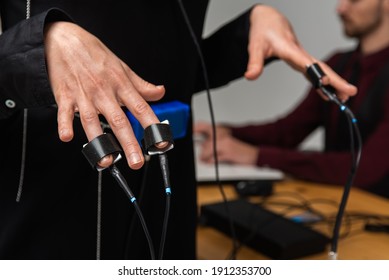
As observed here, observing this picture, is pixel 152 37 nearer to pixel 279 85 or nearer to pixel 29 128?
pixel 29 128

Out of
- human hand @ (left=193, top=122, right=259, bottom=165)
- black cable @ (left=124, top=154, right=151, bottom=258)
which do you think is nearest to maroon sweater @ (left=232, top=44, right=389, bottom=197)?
human hand @ (left=193, top=122, right=259, bottom=165)

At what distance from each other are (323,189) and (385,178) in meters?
0.62

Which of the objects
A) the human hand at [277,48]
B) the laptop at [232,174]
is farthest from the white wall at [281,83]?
the human hand at [277,48]

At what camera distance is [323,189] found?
4.32 feet

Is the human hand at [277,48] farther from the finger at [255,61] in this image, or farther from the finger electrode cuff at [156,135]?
the finger electrode cuff at [156,135]

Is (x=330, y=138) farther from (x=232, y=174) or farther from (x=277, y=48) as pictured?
(x=277, y=48)

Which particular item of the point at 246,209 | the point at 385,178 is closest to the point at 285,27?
the point at 246,209

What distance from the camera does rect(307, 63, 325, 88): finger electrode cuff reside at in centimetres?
75

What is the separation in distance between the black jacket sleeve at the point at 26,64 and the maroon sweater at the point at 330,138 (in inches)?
40.7

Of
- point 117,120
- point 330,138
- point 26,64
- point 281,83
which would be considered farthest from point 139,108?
point 281,83

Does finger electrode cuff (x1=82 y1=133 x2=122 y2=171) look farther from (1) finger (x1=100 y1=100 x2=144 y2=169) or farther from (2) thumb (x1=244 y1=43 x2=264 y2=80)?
(2) thumb (x1=244 y1=43 x2=264 y2=80)

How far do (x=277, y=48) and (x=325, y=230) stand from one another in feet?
1.39

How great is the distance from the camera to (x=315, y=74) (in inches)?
29.6

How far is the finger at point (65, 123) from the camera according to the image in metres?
0.47
